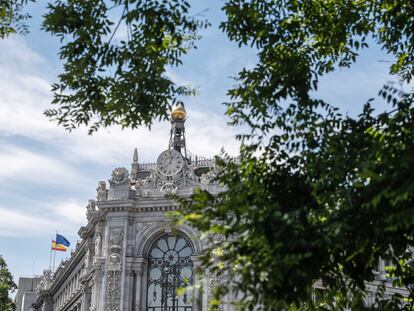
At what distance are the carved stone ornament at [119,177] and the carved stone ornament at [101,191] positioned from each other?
132 cm

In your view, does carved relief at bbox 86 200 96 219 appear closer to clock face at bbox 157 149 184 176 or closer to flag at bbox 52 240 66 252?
clock face at bbox 157 149 184 176

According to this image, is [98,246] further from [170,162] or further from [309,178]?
[309,178]

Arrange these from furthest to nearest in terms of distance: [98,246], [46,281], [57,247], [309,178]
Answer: [46,281] < [57,247] < [98,246] < [309,178]

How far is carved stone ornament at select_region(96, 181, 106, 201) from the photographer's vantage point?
5066 cm

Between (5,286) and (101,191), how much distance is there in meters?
19.1

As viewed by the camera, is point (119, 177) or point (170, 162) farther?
point (119, 177)

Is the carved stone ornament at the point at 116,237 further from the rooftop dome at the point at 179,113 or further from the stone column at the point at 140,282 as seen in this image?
the rooftop dome at the point at 179,113

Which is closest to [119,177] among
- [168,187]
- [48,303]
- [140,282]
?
[168,187]

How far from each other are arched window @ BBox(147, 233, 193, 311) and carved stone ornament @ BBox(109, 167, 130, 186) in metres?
4.36

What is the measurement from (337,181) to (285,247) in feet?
7.62

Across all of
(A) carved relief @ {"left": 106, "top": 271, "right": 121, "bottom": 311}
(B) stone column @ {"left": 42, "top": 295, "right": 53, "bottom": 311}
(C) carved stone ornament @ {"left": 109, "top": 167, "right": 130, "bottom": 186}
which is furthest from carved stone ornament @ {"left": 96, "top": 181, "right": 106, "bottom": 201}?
(B) stone column @ {"left": 42, "top": 295, "right": 53, "bottom": 311}

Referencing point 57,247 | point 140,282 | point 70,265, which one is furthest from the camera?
point 57,247

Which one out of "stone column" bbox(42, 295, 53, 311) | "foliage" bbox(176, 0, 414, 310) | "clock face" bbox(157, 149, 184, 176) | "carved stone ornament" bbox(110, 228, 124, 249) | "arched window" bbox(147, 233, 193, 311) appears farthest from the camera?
"stone column" bbox(42, 295, 53, 311)

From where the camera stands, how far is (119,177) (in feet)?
164
